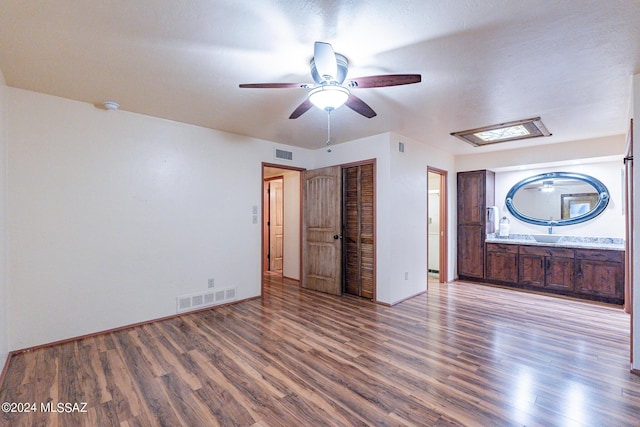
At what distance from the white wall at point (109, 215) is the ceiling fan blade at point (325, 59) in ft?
8.35

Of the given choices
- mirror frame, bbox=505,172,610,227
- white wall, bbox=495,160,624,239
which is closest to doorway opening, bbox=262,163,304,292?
mirror frame, bbox=505,172,610,227

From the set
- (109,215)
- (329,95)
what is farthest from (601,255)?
(109,215)

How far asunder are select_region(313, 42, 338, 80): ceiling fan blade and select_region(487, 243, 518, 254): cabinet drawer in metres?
4.78

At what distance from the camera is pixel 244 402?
6.70 feet

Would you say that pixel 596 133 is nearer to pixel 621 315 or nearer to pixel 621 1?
pixel 621 315

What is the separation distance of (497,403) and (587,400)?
669 millimetres

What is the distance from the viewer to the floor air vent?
375 cm

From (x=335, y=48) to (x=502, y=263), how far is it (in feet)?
16.2

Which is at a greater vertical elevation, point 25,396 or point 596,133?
point 596,133

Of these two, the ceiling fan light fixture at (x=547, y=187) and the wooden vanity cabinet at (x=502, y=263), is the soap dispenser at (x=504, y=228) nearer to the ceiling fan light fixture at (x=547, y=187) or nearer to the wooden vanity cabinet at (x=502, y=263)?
the wooden vanity cabinet at (x=502, y=263)

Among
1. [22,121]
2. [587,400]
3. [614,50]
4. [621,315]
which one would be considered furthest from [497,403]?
[22,121]

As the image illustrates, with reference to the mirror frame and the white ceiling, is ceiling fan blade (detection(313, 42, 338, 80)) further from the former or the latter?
the mirror frame

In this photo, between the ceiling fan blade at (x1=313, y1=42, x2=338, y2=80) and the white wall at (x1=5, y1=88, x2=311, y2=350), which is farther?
the white wall at (x1=5, y1=88, x2=311, y2=350)

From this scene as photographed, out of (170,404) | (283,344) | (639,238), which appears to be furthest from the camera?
(283,344)
